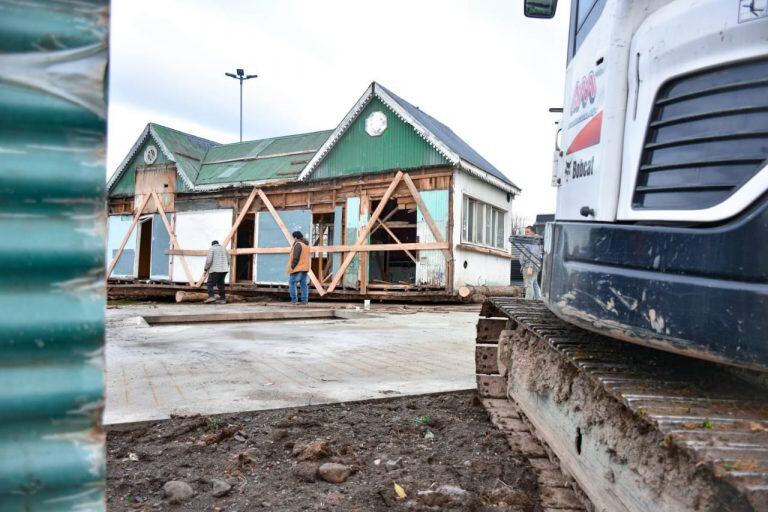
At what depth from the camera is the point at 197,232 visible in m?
19.9

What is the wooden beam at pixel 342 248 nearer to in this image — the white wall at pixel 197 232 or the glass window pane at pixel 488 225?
the white wall at pixel 197 232

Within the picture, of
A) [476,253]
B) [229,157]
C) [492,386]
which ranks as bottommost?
[492,386]

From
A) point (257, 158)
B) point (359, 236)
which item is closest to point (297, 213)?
point (359, 236)

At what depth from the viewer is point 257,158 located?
67.6 ft

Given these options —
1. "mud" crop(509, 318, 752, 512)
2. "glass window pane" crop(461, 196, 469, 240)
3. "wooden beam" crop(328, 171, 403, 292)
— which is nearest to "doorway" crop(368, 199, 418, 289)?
"wooden beam" crop(328, 171, 403, 292)

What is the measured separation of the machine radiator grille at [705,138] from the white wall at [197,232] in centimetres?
1834

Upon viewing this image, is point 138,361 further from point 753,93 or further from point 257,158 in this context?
point 257,158

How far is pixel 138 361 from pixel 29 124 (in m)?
4.62

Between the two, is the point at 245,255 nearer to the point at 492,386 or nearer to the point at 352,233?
the point at 352,233

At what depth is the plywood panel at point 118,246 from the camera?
21516mm

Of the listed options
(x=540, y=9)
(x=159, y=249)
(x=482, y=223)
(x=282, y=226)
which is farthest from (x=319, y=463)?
(x=159, y=249)

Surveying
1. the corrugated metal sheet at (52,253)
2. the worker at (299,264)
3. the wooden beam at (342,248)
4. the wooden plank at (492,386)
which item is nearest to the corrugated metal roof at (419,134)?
the wooden beam at (342,248)

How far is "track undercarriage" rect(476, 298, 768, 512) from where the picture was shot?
1330mm

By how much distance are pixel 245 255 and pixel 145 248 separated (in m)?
4.40
